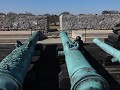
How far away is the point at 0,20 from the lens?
23.2m

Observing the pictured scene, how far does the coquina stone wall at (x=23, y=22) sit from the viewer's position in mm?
22484

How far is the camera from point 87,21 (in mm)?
23688

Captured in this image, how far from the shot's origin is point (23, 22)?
22.8 m

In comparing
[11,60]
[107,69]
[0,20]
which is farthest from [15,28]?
[11,60]

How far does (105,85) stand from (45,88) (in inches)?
82.6

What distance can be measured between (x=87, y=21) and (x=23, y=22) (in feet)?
15.5

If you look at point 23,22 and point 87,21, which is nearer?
point 23,22

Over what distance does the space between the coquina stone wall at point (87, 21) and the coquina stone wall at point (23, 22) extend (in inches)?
67.9

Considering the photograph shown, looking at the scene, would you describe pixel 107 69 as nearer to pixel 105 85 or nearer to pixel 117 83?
pixel 117 83

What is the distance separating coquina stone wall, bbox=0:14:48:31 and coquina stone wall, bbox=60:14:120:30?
1726 millimetres

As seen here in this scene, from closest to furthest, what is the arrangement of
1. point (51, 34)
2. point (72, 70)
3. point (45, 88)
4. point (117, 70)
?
point (72, 70)
point (45, 88)
point (117, 70)
point (51, 34)

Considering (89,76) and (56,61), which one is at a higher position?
(89,76)

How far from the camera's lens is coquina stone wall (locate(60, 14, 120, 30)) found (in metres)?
23.5

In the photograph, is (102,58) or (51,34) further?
(51,34)
